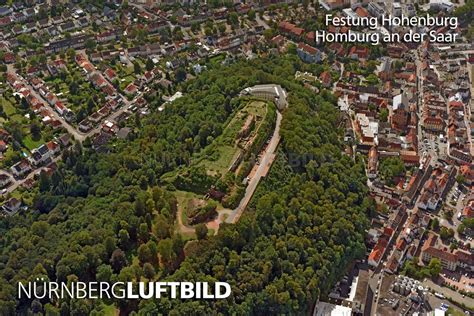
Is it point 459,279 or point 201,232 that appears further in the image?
point 459,279

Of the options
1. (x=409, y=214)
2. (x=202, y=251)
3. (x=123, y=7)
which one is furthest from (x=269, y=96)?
(x=123, y=7)

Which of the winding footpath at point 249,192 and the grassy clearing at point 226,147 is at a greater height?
the grassy clearing at point 226,147

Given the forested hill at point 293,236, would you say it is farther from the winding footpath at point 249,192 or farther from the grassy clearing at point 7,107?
the grassy clearing at point 7,107

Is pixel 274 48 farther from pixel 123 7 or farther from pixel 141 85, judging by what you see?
pixel 123 7

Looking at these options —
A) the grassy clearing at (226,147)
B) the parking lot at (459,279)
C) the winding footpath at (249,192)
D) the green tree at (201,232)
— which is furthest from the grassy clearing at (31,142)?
the parking lot at (459,279)

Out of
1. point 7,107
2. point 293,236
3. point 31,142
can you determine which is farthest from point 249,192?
point 7,107

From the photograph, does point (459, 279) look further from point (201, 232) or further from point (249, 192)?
point (201, 232)

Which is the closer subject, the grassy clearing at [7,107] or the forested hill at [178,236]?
the forested hill at [178,236]

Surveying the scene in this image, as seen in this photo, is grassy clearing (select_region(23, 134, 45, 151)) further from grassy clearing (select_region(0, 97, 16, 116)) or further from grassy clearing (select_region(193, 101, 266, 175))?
grassy clearing (select_region(193, 101, 266, 175))

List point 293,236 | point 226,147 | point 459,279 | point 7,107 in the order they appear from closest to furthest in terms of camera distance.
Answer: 1. point 293,236
2. point 459,279
3. point 226,147
4. point 7,107
